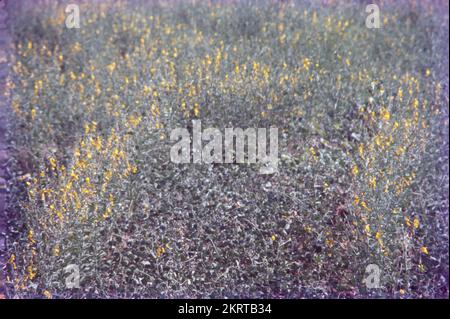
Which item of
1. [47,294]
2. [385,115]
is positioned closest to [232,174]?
[385,115]

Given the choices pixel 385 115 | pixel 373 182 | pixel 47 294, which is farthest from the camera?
pixel 385 115

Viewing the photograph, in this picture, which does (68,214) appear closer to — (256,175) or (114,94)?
(256,175)

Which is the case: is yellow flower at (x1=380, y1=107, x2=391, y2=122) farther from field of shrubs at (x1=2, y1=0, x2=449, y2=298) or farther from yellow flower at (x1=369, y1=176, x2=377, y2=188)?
yellow flower at (x1=369, y1=176, x2=377, y2=188)

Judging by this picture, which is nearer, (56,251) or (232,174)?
(56,251)

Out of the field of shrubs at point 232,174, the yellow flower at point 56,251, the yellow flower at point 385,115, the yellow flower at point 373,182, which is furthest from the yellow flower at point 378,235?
the yellow flower at point 56,251

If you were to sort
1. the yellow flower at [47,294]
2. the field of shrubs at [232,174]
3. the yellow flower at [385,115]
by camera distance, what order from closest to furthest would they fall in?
the yellow flower at [47,294] → the field of shrubs at [232,174] → the yellow flower at [385,115]

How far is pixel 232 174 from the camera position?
14.4ft

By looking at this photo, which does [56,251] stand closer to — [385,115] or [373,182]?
[373,182]

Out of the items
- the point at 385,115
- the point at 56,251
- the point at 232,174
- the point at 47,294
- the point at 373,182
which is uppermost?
the point at 385,115

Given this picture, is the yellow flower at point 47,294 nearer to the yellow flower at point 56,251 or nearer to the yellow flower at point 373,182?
the yellow flower at point 56,251

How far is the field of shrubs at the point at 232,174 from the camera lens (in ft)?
12.3

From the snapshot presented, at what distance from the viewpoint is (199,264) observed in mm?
3914

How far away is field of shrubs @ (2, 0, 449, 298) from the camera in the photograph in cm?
374

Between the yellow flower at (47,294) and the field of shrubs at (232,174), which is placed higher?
the field of shrubs at (232,174)
